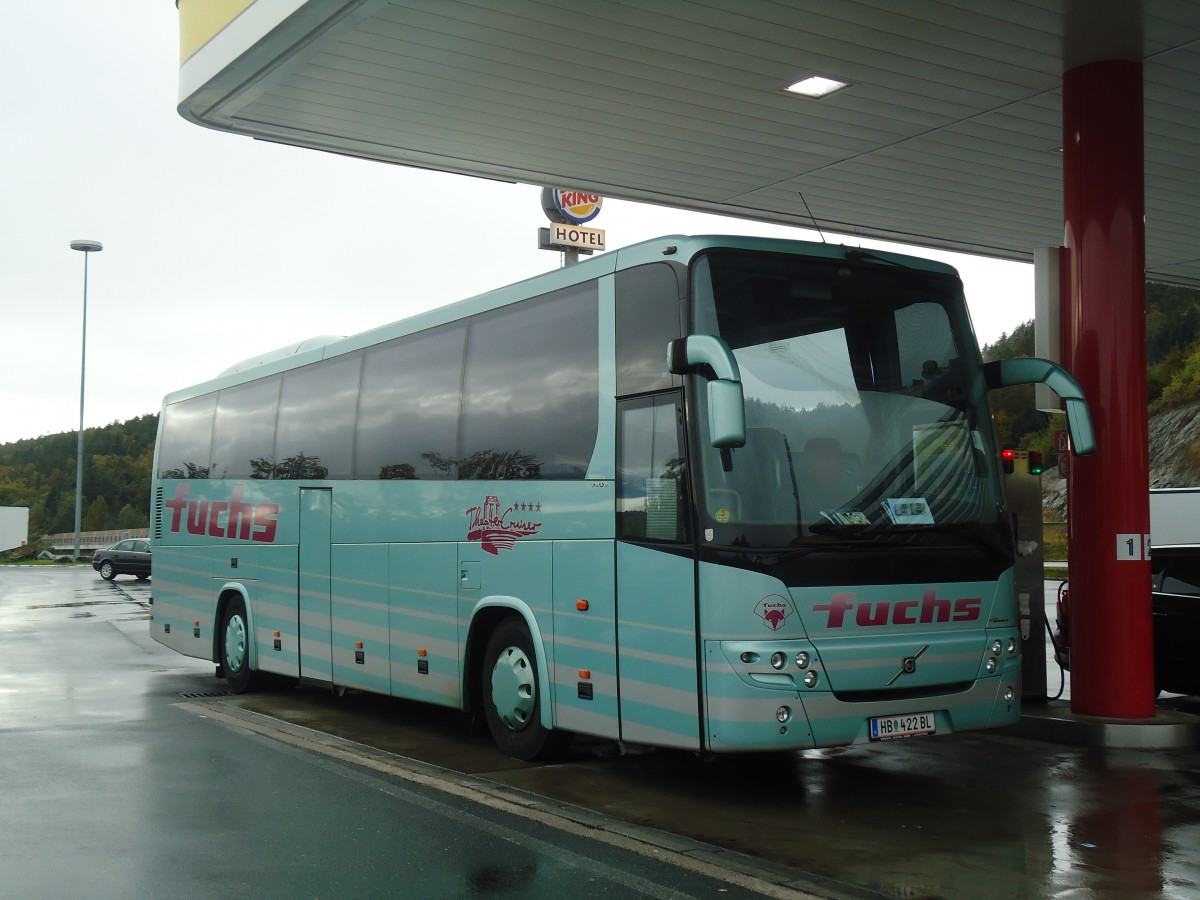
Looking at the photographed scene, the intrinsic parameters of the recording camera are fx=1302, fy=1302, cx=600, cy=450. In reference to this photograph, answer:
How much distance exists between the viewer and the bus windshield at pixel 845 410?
7.75m

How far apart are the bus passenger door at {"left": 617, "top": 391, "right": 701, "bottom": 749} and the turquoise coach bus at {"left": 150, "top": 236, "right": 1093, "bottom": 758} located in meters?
0.02

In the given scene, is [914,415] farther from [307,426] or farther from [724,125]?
[307,426]

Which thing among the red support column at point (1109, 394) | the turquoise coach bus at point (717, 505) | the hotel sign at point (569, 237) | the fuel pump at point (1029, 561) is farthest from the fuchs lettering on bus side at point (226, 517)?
the hotel sign at point (569, 237)

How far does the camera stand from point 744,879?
20.2 ft

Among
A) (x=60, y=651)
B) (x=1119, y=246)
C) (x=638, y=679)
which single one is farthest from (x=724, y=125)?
(x=60, y=651)

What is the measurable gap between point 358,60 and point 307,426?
3.77 meters

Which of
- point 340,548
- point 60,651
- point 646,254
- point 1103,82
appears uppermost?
point 1103,82

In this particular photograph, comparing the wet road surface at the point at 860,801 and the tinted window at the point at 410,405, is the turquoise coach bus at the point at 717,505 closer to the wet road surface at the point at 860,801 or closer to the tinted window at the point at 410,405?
the tinted window at the point at 410,405

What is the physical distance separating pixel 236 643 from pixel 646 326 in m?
8.00

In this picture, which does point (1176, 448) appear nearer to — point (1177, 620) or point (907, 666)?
point (1177, 620)

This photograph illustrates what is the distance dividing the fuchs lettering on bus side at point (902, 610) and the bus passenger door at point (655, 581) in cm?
84

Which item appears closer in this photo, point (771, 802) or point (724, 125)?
point (771, 802)

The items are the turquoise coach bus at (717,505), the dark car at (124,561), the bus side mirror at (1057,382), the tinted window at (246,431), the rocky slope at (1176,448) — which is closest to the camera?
the turquoise coach bus at (717,505)

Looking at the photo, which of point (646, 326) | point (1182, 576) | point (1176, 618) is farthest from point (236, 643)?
point (1182, 576)
